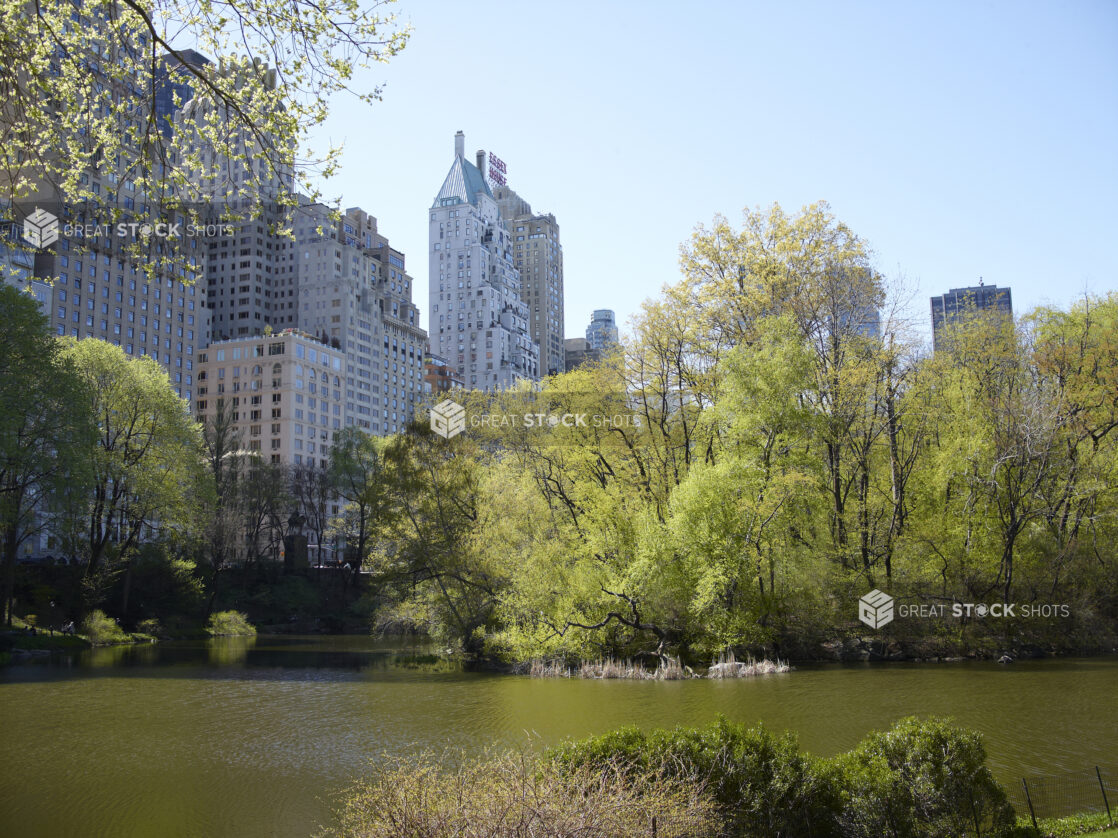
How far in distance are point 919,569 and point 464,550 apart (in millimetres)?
18595

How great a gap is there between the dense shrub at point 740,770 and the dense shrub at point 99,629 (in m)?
40.4

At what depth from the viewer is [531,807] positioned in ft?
24.6

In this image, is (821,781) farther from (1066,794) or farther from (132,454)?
(132,454)

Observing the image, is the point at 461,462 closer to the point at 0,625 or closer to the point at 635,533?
the point at 635,533

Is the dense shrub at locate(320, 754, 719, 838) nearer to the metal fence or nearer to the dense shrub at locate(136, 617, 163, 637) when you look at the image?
the metal fence

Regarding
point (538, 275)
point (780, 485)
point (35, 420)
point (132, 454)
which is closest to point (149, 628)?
point (132, 454)

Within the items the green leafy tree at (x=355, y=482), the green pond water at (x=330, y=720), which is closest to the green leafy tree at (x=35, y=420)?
the green pond water at (x=330, y=720)

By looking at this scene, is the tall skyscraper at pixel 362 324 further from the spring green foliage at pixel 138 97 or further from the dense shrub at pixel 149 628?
the spring green foliage at pixel 138 97

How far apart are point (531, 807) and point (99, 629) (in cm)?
4264

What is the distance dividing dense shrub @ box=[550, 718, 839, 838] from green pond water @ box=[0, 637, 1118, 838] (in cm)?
324

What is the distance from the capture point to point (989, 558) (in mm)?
32969

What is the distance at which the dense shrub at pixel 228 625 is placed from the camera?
53244 millimetres

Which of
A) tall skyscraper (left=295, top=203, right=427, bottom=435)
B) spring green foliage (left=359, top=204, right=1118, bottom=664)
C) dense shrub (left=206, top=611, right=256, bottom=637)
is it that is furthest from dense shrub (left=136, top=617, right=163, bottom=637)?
tall skyscraper (left=295, top=203, right=427, bottom=435)

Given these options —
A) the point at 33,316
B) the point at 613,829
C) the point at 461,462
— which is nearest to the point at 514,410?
the point at 461,462
